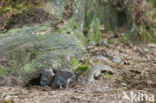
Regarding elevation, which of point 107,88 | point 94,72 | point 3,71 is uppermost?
point 3,71

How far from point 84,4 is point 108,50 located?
1293mm

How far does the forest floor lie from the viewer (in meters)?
3.02

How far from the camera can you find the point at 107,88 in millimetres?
3637

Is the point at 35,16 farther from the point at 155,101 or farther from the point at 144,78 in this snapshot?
the point at 155,101

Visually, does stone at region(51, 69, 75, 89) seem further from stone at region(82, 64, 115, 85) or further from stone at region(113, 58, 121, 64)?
stone at region(113, 58, 121, 64)

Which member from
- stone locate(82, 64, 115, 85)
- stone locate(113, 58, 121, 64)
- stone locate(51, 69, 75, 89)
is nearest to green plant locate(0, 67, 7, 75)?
stone locate(51, 69, 75, 89)

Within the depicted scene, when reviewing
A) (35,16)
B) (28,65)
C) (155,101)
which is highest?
(35,16)

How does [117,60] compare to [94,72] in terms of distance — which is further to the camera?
[117,60]

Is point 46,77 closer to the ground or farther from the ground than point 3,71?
closer to the ground

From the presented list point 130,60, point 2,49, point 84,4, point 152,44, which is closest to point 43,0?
point 84,4

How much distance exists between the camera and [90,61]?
4973mm

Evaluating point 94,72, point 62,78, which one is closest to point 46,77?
point 62,78

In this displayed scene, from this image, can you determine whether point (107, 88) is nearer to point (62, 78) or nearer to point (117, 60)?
point (62, 78)

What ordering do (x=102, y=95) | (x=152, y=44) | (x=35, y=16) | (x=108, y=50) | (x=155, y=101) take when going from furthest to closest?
(x=152, y=44)
(x=108, y=50)
(x=35, y=16)
(x=102, y=95)
(x=155, y=101)
